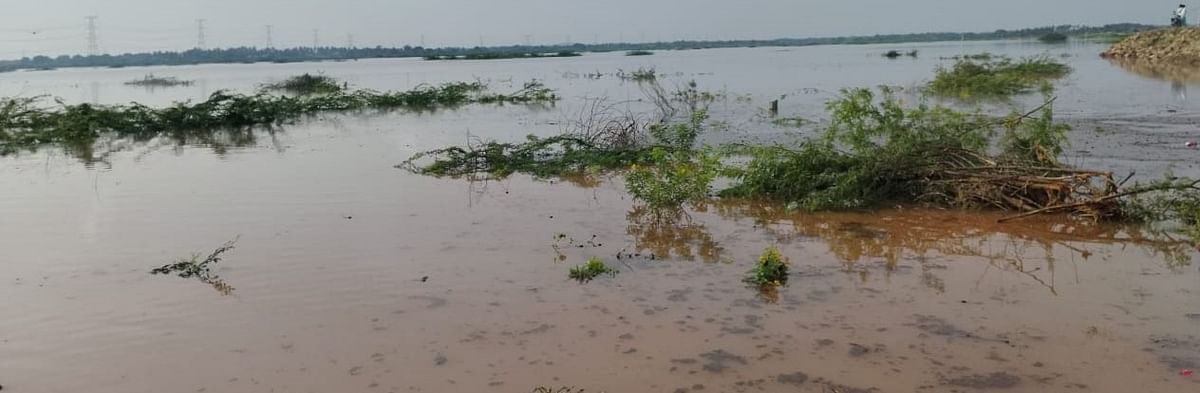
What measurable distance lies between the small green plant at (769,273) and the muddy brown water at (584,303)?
0.43 feet

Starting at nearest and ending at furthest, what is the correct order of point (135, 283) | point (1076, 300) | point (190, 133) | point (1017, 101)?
point (1076, 300)
point (135, 283)
point (190, 133)
point (1017, 101)

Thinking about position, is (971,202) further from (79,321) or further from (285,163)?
(285,163)

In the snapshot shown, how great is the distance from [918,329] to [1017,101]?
17.9m

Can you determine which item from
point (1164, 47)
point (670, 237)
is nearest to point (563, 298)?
point (670, 237)

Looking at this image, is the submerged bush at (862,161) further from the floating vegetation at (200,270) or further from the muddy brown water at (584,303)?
the floating vegetation at (200,270)

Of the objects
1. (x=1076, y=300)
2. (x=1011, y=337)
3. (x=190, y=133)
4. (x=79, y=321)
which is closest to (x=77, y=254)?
(x=79, y=321)

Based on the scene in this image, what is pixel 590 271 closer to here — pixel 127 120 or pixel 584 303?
pixel 584 303

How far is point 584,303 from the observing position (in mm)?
5980

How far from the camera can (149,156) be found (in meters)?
15.1

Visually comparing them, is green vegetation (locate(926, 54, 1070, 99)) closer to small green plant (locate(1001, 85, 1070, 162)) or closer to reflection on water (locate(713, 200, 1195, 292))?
small green plant (locate(1001, 85, 1070, 162))

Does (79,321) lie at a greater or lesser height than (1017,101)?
lesser

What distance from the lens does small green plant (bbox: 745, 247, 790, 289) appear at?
6.23 meters

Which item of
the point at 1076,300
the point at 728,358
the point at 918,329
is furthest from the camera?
the point at 1076,300

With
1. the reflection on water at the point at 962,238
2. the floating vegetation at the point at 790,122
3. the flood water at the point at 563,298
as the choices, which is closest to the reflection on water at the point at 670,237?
the flood water at the point at 563,298
